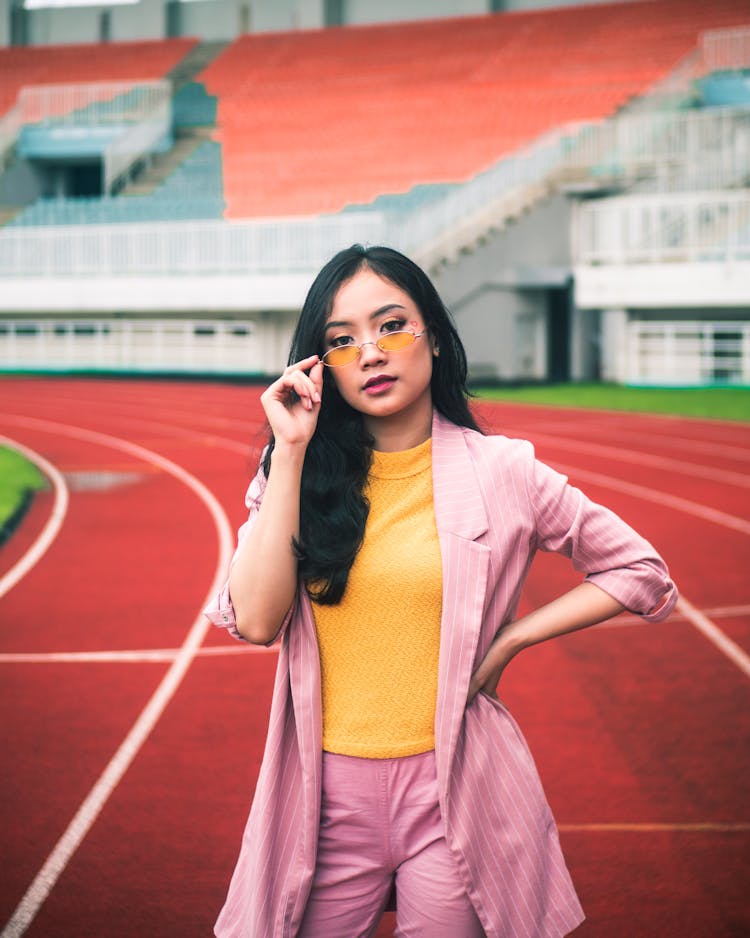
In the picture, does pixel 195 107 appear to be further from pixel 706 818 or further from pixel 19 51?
pixel 706 818

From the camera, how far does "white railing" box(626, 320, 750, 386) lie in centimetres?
2536

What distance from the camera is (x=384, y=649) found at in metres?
2.29

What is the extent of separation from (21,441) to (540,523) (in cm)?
1695

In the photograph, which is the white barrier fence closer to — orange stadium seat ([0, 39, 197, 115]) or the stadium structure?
the stadium structure

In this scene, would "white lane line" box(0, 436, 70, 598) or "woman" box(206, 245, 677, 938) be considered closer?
"woman" box(206, 245, 677, 938)

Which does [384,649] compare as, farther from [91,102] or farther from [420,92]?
[91,102]

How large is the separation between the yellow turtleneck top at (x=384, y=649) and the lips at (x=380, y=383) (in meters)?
0.27

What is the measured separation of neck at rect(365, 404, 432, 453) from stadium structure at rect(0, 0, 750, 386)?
23579 mm

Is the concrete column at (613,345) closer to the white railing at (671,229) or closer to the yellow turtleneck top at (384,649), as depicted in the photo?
the white railing at (671,229)

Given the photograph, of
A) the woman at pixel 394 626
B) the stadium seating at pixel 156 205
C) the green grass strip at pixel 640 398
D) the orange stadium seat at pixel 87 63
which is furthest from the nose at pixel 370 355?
the orange stadium seat at pixel 87 63

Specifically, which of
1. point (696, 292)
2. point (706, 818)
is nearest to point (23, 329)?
point (696, 292)

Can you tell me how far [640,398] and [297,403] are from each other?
22.1 metres

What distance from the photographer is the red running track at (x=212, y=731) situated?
4.17 metres

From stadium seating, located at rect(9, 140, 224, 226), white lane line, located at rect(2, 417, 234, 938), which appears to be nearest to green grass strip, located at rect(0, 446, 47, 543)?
white lane line, located at rect(2, 417, 234, 938)
